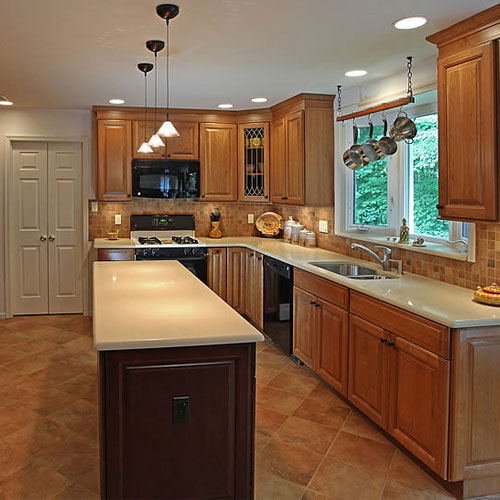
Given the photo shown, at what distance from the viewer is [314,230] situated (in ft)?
18.7

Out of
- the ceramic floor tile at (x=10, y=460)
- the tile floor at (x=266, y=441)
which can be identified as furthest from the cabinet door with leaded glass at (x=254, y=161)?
the ceramic floor tile at (x=10, y=460)

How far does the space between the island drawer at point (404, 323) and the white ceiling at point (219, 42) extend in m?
1.53

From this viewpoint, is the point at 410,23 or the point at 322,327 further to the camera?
the point at 322,327

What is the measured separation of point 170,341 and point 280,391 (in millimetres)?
2082

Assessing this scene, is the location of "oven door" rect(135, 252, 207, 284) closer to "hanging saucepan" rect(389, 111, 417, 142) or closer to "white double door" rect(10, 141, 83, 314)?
"white double door" rect(10, 141, 83, 314)

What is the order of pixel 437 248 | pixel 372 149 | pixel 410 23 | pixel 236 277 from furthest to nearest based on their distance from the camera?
1. pixel 236 277
2. pixel 372 149
3. pixel 437 248
4. pixel 410 23

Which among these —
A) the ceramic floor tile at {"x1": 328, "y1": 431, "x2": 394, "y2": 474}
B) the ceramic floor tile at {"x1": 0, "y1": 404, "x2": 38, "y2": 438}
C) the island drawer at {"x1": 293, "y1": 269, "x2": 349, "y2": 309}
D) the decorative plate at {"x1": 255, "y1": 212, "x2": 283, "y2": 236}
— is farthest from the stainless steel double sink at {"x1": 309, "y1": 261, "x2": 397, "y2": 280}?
the ceramic floor tile at {"x1": 0, "y1": 404, "x2": 38, "y2": 438}

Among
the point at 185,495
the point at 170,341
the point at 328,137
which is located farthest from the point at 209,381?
the point at 328,137

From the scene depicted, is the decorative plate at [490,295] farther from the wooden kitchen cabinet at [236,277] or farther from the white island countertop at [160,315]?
the wooden kitchen cabinet at [236,277]

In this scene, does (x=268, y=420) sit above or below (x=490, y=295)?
below

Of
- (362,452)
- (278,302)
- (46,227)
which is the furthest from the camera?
(46,227)

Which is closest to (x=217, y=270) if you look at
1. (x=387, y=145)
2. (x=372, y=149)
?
(x=372, y=149)

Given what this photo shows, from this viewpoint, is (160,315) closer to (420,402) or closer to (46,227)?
(420,402)

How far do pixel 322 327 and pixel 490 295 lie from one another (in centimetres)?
140
